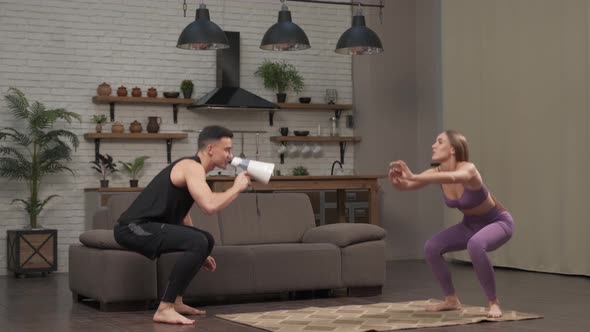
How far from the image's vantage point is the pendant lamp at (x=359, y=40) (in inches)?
310

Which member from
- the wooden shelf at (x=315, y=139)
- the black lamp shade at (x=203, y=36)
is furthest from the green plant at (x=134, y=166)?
the black lamp shade at (x=203, y=36)

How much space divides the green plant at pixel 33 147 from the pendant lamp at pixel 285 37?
2.31 m

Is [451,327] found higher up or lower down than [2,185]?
lower down

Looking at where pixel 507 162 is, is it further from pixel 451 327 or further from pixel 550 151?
pixel 451 327

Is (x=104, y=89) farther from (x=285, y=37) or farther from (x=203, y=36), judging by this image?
(x=285, y=37)

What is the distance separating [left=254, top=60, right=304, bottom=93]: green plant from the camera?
10016 mm

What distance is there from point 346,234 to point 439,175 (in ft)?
5.62

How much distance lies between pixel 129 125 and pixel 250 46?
1606 millimetres

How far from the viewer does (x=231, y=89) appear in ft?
32.0

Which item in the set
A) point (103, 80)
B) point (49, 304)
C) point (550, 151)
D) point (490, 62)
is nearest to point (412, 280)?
point (550, 151)

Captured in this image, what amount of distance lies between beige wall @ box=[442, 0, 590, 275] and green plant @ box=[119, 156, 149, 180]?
327 centimetres

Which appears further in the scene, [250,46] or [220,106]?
[250,46]

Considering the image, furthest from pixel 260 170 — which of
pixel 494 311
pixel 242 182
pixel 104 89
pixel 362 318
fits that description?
pixel 104 89

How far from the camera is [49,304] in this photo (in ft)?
21.0
